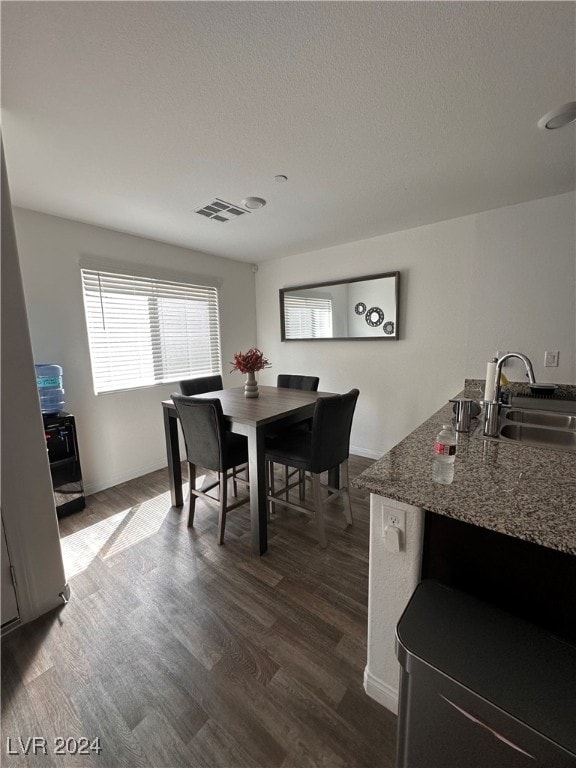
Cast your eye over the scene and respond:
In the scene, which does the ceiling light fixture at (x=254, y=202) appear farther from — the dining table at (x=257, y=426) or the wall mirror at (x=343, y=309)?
the dining table at (x=257, y=426)

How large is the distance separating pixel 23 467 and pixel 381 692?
1798mm

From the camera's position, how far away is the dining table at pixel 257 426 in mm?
1930

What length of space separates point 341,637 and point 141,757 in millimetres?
829

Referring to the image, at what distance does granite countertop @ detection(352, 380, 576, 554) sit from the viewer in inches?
30.0

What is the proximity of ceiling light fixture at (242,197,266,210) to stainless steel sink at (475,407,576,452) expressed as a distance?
2.08m

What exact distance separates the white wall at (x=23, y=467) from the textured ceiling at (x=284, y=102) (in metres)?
0.54

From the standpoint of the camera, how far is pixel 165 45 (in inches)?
43.3

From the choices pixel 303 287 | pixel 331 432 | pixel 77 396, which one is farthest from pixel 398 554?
pixel 303 287

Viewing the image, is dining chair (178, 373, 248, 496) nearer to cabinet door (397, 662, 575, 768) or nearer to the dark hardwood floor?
the dark hardwood floor

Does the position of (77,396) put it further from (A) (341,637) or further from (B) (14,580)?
(A) (341,637)

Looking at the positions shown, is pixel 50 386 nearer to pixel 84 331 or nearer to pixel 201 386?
pixel 84 331

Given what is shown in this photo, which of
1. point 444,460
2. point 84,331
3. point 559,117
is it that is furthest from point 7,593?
point 559,117

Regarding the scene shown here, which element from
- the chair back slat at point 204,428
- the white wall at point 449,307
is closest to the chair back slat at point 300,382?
the white wall at point 449,307

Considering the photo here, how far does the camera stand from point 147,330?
125 inches
